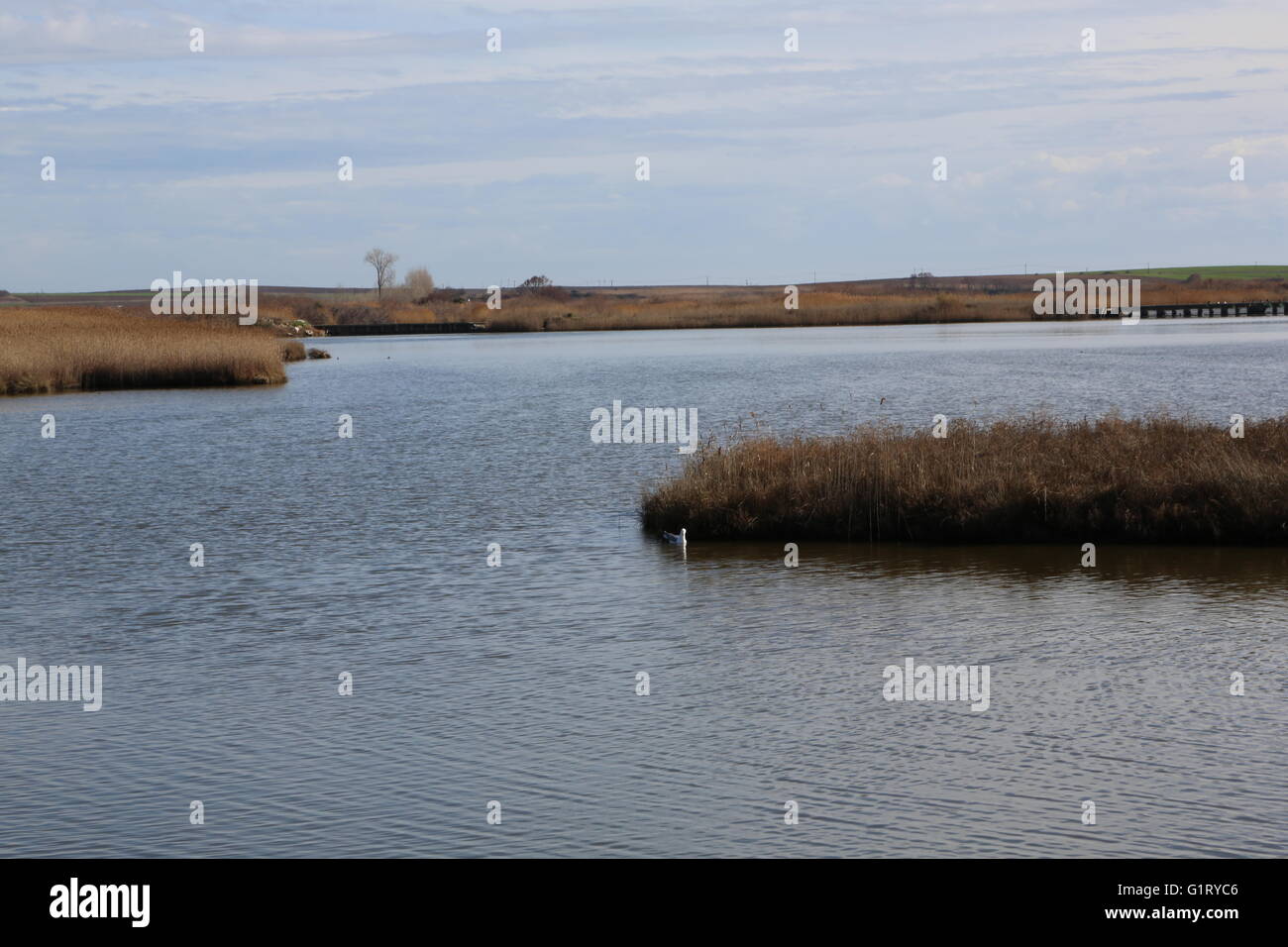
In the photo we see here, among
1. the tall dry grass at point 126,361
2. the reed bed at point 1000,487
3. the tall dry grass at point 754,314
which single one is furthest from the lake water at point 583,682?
the tall dry grass at point 754,314

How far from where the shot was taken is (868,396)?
4162cm

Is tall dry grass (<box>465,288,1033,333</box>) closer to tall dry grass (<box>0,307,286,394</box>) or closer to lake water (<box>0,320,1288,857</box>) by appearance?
tall dry grass (<box>0,307,286,394</box>)

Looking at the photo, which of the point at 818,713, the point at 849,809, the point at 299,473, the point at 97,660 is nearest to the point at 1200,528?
the point at 818,713

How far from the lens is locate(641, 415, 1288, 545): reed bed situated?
17.8 metres

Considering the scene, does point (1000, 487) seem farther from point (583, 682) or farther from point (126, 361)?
point (126, 361)

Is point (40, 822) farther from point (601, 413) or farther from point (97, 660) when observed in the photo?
point (601, 413)

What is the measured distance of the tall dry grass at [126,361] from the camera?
5109 cm

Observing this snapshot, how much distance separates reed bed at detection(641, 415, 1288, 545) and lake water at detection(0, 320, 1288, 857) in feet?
1.48

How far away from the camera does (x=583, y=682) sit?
12.9 meters

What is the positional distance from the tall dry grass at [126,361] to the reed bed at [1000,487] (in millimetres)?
36660

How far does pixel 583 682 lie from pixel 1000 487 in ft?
26.2

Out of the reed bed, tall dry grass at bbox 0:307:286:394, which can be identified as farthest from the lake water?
tall dry grass at bbox 0:307:286:394
